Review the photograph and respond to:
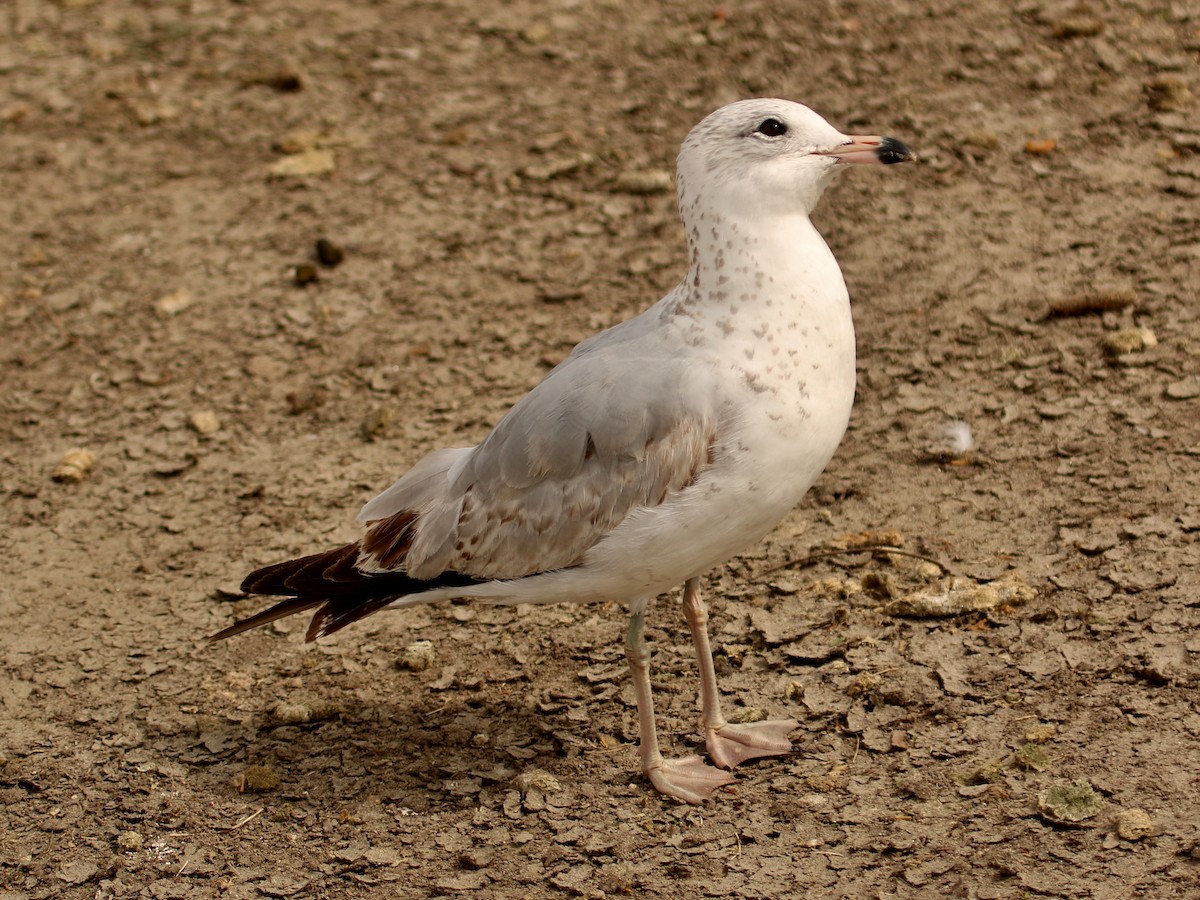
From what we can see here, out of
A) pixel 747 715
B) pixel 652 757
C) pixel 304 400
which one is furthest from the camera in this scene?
pixel 304 400

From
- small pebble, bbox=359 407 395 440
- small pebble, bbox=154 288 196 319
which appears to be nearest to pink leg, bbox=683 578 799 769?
small pebble, bbox=359 407 395 440

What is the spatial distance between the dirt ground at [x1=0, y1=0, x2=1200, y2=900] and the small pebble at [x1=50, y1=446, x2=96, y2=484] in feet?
0.09

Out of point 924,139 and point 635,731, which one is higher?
point 924,139

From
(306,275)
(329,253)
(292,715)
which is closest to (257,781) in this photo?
(292,715)

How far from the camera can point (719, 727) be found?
4.32 meters

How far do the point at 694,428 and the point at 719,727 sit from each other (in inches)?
41.1

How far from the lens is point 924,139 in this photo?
701cm

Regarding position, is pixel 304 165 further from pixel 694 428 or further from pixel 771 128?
pixel 694 428

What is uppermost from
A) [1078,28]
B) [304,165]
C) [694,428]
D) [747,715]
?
[694,428]

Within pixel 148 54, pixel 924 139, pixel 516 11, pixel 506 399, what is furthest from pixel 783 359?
pixel 148 54

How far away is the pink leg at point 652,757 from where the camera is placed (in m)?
4.13

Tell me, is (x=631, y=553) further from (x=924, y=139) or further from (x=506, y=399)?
(x=924, y=139)

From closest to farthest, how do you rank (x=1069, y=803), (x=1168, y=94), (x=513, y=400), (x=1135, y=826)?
(x=1135, y=826)
(x=1069, y=803)
(x=513, y=400)
(x=1168, y=94)

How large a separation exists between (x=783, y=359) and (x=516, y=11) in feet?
18.0
